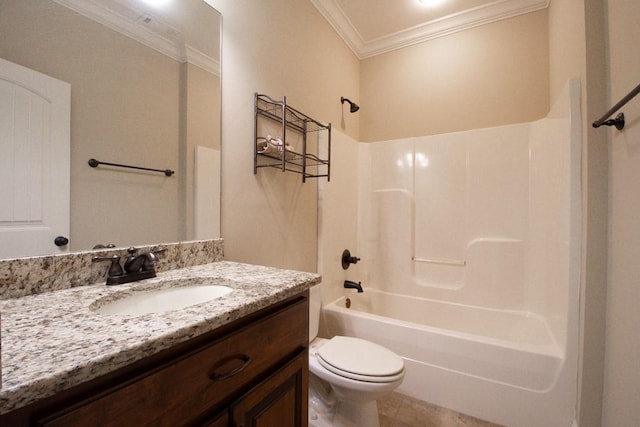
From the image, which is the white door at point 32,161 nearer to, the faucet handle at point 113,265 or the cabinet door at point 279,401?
the faucet handle at point 113,265

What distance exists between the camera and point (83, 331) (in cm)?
52

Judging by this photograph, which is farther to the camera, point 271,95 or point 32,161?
point 271,95

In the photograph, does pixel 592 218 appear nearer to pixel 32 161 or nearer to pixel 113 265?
pixel 113 265

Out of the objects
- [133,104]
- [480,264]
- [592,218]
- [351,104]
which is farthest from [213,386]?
[351,104]

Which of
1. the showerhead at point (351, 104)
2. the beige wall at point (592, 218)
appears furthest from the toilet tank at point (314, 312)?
the showerhead at point (351, 104)

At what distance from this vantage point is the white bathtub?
4.59ft

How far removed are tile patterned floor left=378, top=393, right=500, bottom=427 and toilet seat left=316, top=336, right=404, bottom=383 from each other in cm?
47

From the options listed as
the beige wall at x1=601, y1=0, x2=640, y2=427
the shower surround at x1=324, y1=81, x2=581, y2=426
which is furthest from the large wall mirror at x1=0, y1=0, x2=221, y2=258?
the beige wall at x1=601, y1=0, x2=640, y2=427

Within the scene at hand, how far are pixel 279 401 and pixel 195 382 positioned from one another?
1.08ft

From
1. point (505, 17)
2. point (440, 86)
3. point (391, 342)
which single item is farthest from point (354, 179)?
point (505, 17)

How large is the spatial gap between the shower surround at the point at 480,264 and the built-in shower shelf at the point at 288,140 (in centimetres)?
71

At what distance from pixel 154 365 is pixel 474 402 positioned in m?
1.75

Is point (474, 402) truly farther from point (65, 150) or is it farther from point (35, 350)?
point (65, 150)

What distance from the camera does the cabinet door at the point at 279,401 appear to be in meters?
0.69
